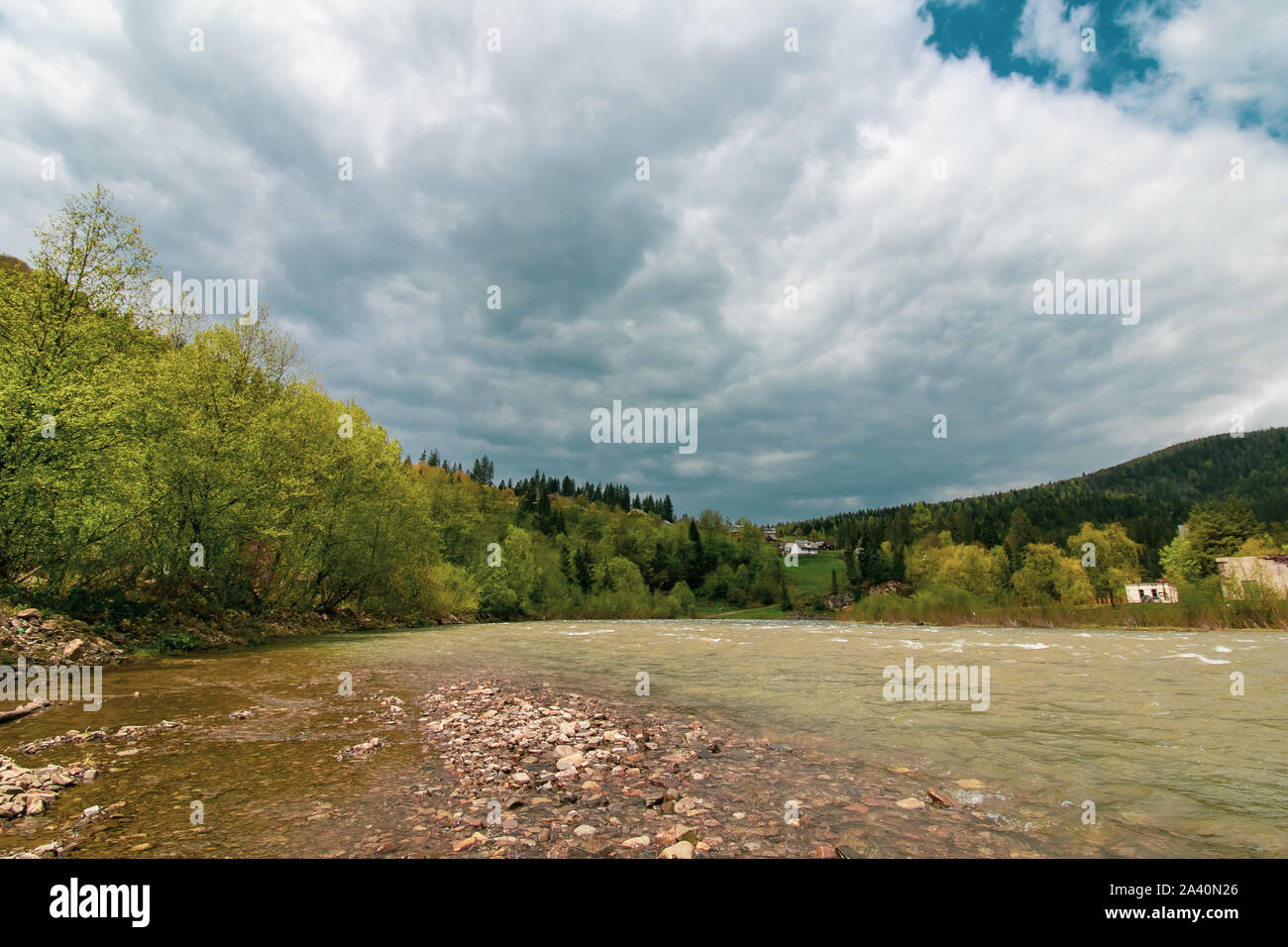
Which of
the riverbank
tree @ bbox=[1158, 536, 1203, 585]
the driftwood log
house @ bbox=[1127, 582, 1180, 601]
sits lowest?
house @ bbox=[1127, 582, 1180, 601]

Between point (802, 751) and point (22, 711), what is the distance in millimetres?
15758

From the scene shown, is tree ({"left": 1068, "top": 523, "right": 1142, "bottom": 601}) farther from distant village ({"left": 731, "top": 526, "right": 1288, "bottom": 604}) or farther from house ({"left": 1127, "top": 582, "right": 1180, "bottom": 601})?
distant village ({"left": 731, "top": 526, "right": 1288, "bottom": 604})

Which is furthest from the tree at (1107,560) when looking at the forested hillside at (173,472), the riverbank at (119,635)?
the riverbank at (119,635)

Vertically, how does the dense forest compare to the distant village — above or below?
above

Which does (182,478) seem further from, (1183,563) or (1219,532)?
(1219,532)

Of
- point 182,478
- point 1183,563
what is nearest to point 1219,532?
point 1183,563

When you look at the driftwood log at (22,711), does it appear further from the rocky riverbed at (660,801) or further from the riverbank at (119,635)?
the rocky riverbed at (660,801)

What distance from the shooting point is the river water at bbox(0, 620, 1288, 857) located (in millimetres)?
5641

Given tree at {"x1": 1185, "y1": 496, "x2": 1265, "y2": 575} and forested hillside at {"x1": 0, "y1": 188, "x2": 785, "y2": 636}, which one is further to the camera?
tree at {"x1": 1185, "y1": 496, "x2": 1265, "y2": 575}

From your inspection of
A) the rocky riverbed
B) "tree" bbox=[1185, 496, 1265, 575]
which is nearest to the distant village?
"tree" bbox=[1185, 496, 1265, 575]

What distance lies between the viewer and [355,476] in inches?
1694

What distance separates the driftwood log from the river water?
41cm
